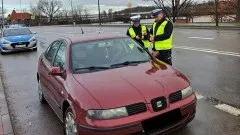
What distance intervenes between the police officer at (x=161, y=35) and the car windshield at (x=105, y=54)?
1.45 meters

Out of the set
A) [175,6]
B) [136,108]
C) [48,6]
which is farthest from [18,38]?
[48,6]

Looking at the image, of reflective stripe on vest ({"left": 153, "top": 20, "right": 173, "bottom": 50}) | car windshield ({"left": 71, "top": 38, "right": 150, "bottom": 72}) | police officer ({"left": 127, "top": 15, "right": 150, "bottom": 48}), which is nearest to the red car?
car windshield ({"left": 71, "top": 38, "right": 150, "bottom": 72})

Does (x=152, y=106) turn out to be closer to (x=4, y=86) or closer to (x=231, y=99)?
(x=231, y=99)

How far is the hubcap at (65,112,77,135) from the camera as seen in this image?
17.3 feet

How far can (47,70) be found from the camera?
7188 mm

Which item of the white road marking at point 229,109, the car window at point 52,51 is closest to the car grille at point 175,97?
the white road marking at point 229,109

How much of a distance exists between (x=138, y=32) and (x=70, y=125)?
13.8 ft

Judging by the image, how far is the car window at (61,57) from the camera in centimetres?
640

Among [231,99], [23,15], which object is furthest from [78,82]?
[23,15]

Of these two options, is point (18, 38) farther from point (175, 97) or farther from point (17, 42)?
point (175, 97)

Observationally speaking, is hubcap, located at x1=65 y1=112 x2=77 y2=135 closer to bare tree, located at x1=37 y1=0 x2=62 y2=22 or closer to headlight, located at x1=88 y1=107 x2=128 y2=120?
headlight, located at x1=88 y1=107 x2=128 y2=120

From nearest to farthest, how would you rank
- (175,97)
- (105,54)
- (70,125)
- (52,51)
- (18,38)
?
(175,97) < (70,125) < (105,54) < (52,51) < (18,38)

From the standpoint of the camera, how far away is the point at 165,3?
5091cm

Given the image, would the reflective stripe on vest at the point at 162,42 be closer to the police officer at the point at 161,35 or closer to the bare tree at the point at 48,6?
the police officer at the point at 161,35
